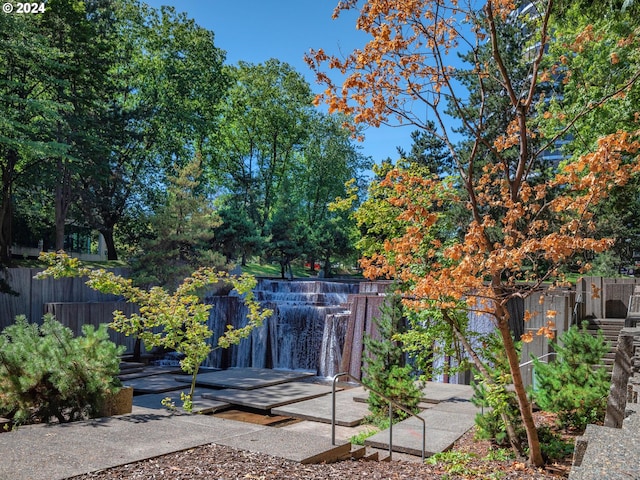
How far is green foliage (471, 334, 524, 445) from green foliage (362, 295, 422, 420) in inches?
71.4

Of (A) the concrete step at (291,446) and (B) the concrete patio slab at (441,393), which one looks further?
(B) the concrete patio slab at (441,393)

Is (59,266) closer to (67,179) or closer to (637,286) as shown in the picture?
(637,286)

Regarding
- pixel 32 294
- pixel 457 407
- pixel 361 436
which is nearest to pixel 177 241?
pixel 32 294

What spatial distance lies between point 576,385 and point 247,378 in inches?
364

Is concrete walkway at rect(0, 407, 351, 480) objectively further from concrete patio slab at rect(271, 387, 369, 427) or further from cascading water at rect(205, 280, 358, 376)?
cascading water at rect(205, 280, 358, 376)

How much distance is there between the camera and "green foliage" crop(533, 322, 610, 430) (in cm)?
711

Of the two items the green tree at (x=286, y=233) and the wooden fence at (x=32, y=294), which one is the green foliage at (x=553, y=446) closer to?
the wooden fence at (x=32, y=294)

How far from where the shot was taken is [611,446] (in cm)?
378

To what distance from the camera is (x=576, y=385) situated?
23.9 feet

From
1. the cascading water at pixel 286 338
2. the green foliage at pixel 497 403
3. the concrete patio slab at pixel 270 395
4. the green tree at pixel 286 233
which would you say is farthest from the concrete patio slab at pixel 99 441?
the green tree at pixel 286 233

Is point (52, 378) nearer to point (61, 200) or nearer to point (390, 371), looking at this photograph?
point (390, 371)

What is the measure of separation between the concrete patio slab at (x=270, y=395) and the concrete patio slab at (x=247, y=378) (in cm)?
21

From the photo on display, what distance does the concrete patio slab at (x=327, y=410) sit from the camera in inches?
407

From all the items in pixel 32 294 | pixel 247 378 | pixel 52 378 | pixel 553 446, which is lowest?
pixel 247 378
